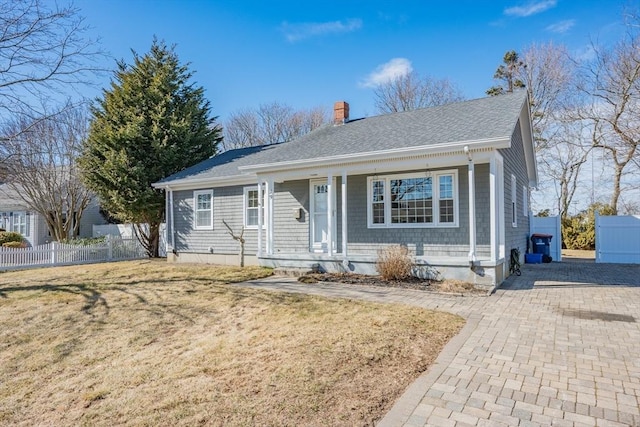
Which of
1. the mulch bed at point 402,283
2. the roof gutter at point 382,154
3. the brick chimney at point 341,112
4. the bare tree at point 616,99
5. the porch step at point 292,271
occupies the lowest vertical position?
the mulch bed at point 402,283

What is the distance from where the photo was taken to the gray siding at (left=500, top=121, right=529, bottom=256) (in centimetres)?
1083

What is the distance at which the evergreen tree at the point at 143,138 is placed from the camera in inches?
648

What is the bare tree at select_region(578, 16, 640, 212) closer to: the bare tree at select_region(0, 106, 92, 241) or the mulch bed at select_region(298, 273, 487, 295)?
the mulch bed at select_region(298, 273, 487, 295)

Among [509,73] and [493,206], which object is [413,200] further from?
[509,73]

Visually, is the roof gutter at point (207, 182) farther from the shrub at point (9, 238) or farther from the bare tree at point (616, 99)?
the bare tree at point (616, 99)

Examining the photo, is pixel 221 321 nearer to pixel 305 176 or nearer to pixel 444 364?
pixel 444 364

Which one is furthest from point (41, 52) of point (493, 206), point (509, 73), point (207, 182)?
point (509, 73)

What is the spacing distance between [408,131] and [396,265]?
3955mm

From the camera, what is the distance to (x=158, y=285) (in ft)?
29.8

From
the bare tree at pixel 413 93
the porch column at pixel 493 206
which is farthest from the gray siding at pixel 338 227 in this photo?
the bare tree at pixel 413 93

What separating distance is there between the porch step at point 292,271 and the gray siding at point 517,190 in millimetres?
5368

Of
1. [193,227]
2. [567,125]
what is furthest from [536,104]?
[193,227]

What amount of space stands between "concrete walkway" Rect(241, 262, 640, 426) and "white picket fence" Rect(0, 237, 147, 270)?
41.1 feet

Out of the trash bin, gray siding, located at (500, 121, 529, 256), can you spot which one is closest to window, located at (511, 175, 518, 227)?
gray siding, located at (500, 121, 529, 256)
